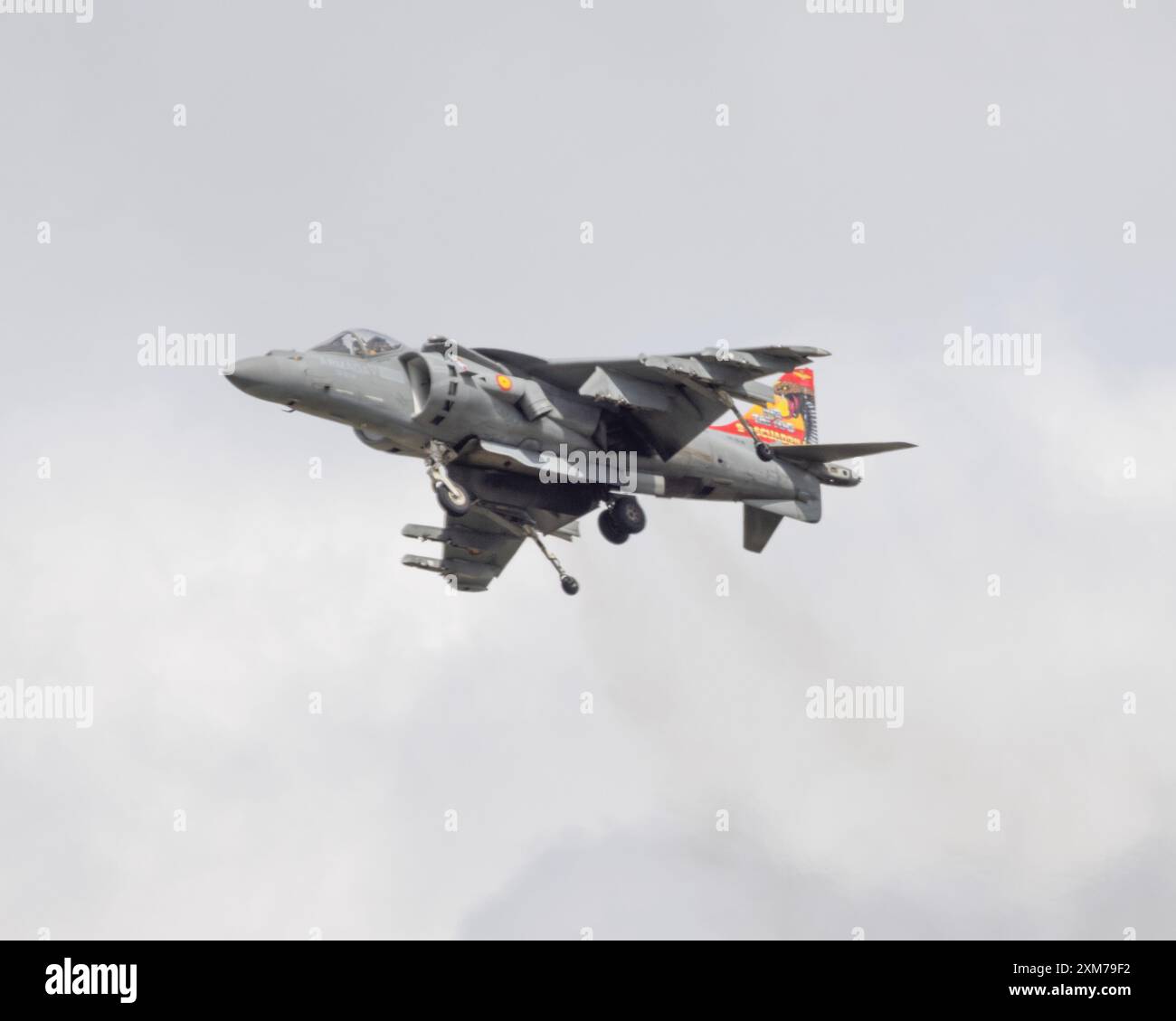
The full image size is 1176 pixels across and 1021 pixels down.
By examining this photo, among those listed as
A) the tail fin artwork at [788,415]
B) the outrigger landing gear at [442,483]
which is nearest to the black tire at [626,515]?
the tail fin artwork at [788,415]

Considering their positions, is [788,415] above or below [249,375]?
below

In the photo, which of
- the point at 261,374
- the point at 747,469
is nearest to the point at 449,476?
the point at 261,374

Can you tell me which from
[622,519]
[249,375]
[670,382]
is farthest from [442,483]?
[670,382]

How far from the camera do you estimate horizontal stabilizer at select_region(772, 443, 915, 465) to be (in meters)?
37.3

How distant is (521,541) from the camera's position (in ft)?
127

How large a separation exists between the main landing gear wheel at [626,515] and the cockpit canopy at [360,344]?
5.66m

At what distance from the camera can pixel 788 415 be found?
129 ft

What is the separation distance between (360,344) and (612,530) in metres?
6.53

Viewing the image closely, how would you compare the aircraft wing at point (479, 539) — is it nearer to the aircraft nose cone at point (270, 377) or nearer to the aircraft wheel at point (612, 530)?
the aircraft wheel at point (612, 530)

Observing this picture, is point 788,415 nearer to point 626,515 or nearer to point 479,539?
point 626,515

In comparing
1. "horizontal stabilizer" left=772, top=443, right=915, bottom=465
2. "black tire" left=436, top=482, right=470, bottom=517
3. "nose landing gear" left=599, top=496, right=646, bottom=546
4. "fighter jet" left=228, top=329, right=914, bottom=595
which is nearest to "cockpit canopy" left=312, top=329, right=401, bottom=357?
"fighter jet" left=228, top=329, right=914, bottom=595

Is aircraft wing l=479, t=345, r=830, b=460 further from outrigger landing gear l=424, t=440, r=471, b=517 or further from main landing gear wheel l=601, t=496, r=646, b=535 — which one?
outrigger landing gear l=424, t=440, r=471, b=517

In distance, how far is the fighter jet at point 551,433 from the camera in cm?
3275
